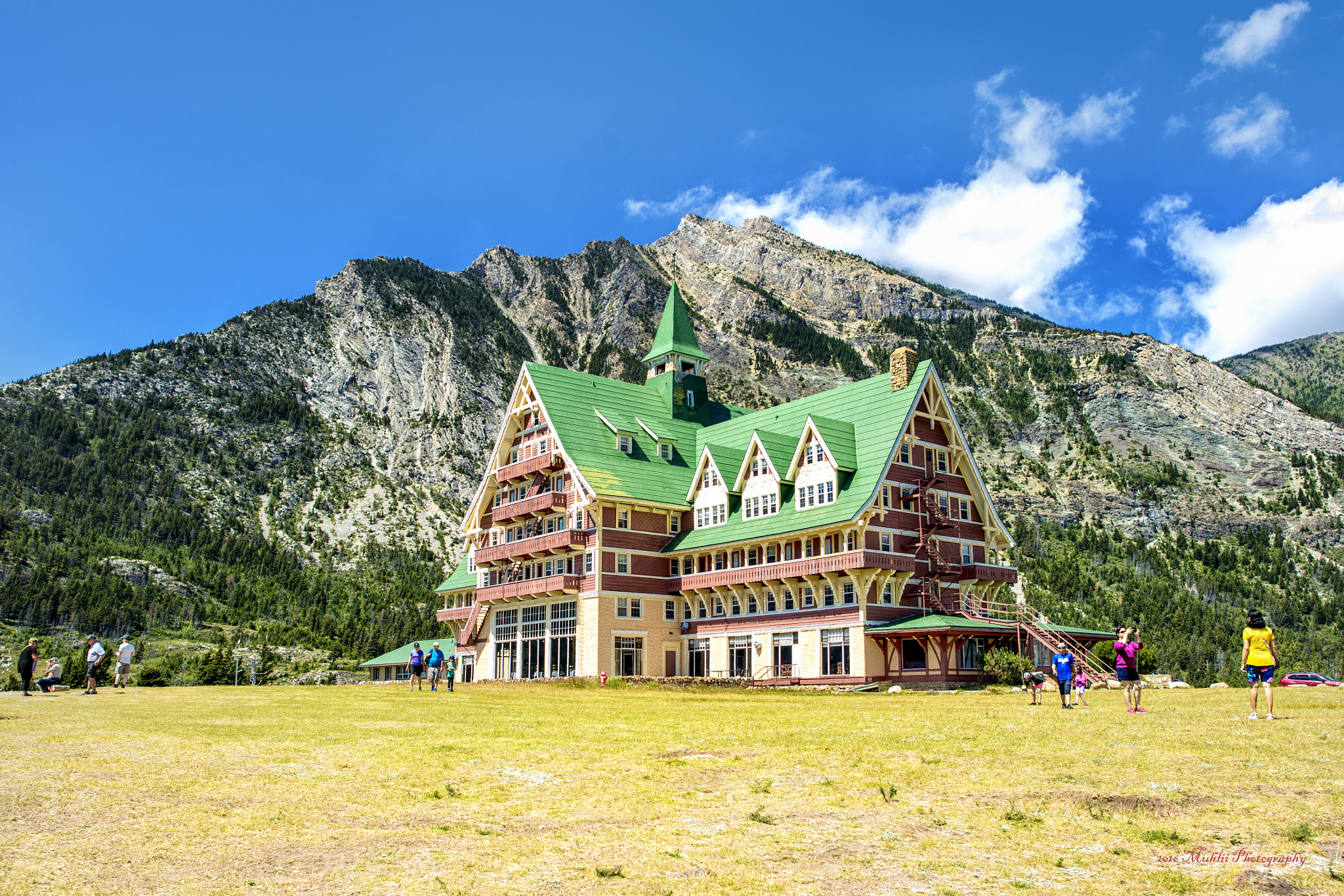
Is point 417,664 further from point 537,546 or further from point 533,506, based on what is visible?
point 533,506

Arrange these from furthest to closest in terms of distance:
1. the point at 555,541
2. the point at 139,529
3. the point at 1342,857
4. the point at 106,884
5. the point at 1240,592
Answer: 1. the point at 1240,592
2. the point at 139,529
3. the point at 555,541
4. the point at 1342,857
5. the point at 106,884

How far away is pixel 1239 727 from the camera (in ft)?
67.7

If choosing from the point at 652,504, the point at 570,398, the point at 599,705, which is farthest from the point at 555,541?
the point at 599,705

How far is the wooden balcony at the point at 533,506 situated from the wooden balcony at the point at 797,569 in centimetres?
1055

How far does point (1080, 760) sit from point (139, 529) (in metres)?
186

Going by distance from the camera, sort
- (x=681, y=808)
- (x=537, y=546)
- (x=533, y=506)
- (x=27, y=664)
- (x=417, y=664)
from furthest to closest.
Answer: (x=533, y=506), (x=537, y=546), (x=417, y=664), (x=27, y=664), (x=681, y=808)

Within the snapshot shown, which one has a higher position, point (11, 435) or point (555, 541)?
point (11, 435)

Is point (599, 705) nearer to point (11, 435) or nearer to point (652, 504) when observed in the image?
point (652, 504)

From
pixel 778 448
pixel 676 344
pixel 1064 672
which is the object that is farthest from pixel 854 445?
pixel 1064 672

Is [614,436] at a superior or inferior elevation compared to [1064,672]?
superior

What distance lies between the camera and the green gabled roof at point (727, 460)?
71.6 m

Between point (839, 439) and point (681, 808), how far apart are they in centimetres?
5329

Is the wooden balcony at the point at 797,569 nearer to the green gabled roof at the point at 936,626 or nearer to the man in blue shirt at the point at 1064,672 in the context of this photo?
the green gabled roof at the point at 936,626

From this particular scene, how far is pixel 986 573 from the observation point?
65.2 metres
